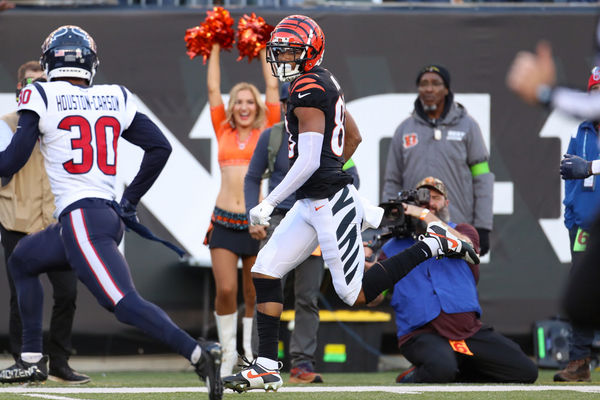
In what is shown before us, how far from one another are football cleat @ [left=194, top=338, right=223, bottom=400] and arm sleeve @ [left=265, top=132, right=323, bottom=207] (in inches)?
36.5

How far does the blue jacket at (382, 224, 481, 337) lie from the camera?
657 centimetres

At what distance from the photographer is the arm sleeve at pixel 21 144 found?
5027mm

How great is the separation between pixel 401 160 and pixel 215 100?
1.43 metres

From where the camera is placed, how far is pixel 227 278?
701 centimetres

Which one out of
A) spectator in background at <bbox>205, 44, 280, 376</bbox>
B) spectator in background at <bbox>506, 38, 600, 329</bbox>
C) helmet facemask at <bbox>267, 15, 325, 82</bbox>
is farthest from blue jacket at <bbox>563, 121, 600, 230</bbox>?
spectator in background at <bbox>506, 38, 600, 329</bbox>

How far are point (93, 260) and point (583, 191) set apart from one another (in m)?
3.48

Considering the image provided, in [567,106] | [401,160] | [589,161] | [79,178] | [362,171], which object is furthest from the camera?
[362,171]

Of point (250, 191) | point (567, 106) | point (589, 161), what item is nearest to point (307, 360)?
point (250, 191)

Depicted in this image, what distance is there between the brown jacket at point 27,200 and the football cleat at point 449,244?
2.51 m

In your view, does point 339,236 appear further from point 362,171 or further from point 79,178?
point 362,171

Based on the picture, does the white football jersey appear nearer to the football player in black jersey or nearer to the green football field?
the football player in black jersey

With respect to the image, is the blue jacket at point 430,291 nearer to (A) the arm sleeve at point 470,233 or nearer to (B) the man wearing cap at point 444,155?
(A) the arm sleeve at point 470,233

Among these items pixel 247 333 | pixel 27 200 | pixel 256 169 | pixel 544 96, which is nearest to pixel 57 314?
pixel 27 200

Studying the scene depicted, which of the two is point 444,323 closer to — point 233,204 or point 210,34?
point 233,204
